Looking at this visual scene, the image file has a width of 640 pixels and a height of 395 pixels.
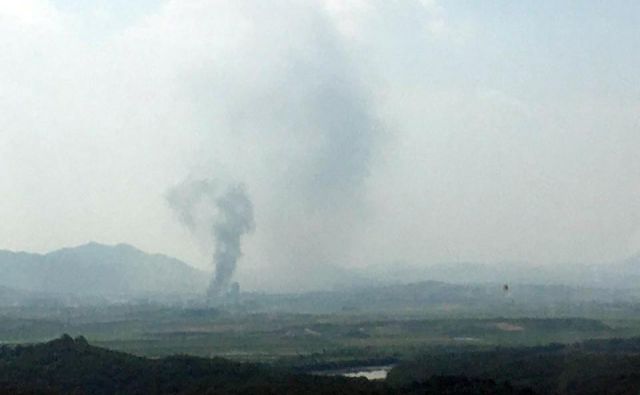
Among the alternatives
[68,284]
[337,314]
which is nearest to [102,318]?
[337,314]

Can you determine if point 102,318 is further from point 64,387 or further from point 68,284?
point 68,284

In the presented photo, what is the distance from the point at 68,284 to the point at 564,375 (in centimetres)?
15495

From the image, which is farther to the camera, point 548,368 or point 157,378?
point 548,368

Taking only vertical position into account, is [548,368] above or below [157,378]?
above

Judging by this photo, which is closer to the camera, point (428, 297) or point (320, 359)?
point (320, 359)

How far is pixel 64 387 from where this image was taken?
3362 centimetres

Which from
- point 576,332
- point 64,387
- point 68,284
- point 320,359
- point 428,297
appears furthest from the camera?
point 68,284

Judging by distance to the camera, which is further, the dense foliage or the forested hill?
the dense foliage

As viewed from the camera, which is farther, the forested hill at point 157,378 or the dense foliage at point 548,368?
the dense foliage at point 548,368

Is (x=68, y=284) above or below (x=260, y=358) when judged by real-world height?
above

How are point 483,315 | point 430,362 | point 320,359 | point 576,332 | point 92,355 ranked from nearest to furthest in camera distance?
point 92,355 < point 430,362 < point 320,359 < point 576,332 < point 483,315

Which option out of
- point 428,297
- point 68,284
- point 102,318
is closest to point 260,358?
point 102,318

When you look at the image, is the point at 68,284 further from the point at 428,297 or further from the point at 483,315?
the point at 483,315

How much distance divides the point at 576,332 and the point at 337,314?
29690 millimetres
